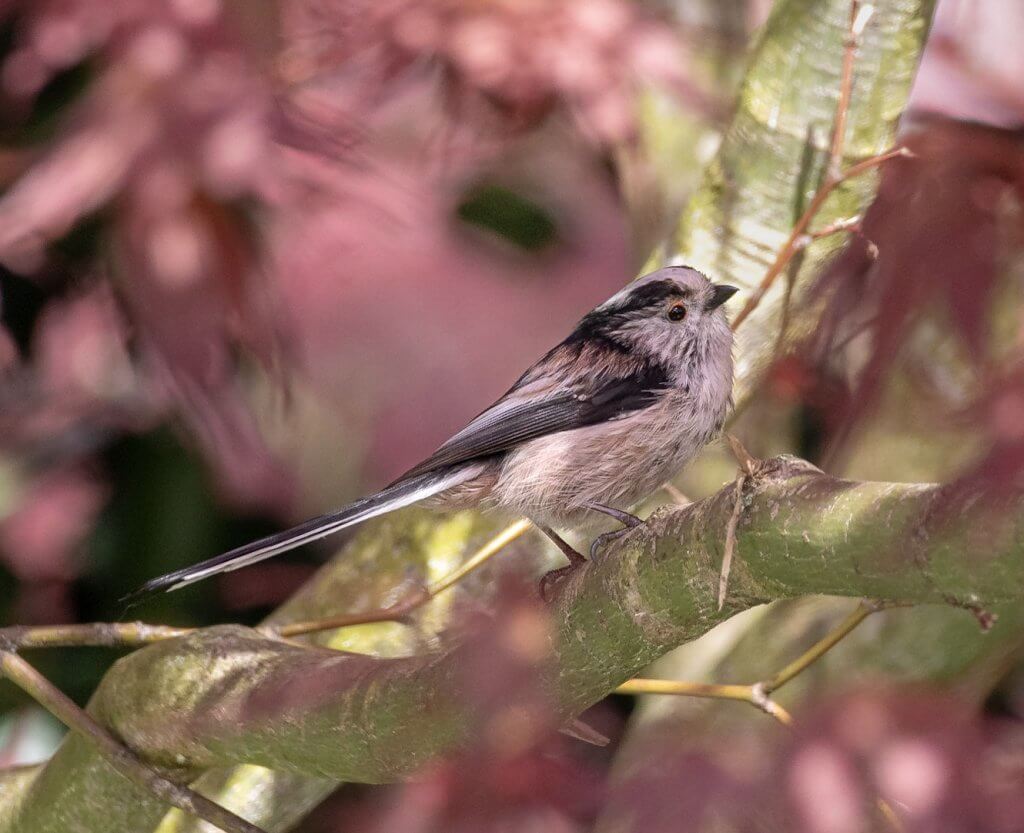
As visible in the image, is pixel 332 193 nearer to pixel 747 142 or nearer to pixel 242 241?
pixel 242 241

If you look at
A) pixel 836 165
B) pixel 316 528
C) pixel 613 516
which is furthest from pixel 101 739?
pixel 836 165

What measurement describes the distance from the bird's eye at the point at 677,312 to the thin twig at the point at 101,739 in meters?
1.14

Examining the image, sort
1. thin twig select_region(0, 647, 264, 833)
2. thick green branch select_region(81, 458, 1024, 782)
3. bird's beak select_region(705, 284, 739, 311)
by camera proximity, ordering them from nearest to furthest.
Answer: thick green branch select_region(81, 458, 1024, 782), thin twig select_region(0, 647, 264, 833), bird's beak select_region(705, 284, 739, 311)

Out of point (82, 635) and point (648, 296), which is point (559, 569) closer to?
point (648, 296)

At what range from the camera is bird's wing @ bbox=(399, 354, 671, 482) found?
2127 mm

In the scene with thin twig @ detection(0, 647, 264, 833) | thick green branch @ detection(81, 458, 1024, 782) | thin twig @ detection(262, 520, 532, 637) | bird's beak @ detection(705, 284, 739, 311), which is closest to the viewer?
thick green branch @ detection(81, 458, 1024, 782)

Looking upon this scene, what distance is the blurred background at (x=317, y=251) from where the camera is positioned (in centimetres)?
187

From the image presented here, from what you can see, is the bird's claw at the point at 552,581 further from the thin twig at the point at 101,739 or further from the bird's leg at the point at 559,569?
the thin twig at the point at 101,739

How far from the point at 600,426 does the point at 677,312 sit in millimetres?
278

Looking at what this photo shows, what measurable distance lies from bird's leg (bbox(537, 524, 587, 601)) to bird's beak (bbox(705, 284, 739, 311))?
0.50 m

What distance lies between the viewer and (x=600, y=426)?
2.12 metres

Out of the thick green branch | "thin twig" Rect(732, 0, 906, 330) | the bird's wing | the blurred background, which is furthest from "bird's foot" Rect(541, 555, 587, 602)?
"thin twig" Rect(732, 0, 906, 330)

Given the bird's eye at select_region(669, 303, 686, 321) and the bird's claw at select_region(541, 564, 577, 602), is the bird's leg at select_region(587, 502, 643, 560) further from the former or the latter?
the bird's eye at select_region(669, 303, 686, 321)

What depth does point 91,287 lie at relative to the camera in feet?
9.20
